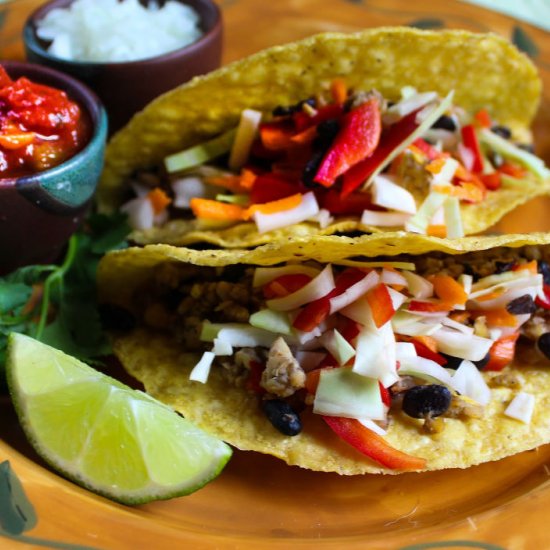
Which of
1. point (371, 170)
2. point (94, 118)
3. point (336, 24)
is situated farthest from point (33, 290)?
point (336, 24)

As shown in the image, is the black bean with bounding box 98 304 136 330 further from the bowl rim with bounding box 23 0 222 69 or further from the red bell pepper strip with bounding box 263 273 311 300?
the bowl rim with bounding box 23 0 222 69

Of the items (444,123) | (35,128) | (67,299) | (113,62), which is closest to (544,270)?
(444,123)

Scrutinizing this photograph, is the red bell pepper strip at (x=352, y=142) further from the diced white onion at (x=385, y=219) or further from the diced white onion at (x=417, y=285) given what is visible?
the diced white onion at (x=417, y=285)

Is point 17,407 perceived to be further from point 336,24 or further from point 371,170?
point 336,24

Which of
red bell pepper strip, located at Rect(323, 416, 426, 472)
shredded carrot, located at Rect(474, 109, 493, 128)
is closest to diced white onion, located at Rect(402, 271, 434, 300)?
red bell pepper strip, located at Rect(323, 416, 426, 472)

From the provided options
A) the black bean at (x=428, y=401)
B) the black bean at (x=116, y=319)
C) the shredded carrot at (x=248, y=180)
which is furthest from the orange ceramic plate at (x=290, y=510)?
the shredded carrot at (x=248, y=180)

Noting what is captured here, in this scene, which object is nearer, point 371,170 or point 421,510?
point 421,510

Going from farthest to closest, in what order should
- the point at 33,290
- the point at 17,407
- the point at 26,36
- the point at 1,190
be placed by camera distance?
the point at 26,36 → the point at 33,290 → the point at 1,190 → the point at 17,407
